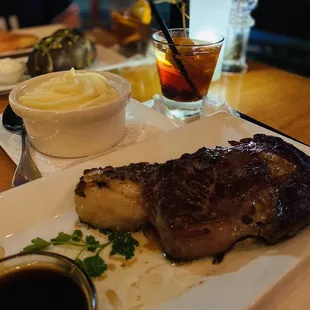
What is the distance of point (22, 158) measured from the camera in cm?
139

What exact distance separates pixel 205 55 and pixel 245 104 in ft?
1.49

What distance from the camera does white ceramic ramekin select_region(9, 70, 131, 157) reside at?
4.46 ft

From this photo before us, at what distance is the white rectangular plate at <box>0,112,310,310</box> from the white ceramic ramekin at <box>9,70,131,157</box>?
183 mm

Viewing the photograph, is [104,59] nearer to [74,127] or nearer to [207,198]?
[74,127]

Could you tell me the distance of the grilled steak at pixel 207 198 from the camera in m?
0.95

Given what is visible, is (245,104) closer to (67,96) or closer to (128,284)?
(67,96)

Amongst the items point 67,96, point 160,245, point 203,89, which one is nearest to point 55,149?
point 67,96

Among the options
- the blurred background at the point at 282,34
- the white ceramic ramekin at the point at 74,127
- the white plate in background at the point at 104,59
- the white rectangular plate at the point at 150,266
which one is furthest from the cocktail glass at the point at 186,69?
the blurred background at the point at 282,34

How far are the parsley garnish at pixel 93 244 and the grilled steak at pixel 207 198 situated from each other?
0.14ft

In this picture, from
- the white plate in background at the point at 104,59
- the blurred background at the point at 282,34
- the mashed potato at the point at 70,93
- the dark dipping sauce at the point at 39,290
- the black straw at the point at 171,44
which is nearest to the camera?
the dark dipping sauce at the point at 39,290

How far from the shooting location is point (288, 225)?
97 cm

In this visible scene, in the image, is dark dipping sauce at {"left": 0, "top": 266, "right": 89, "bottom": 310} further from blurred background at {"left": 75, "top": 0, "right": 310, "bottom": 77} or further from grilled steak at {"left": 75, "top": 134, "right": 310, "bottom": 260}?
blurred background at {"left": 75, "top": 0, "right": 310, "bottom": 77}

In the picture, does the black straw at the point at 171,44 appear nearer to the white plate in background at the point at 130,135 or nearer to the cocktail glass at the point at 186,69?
the cocktail glass at the point at 186,69

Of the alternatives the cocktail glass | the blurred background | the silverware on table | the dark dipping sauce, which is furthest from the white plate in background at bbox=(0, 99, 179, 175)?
the blurred background
